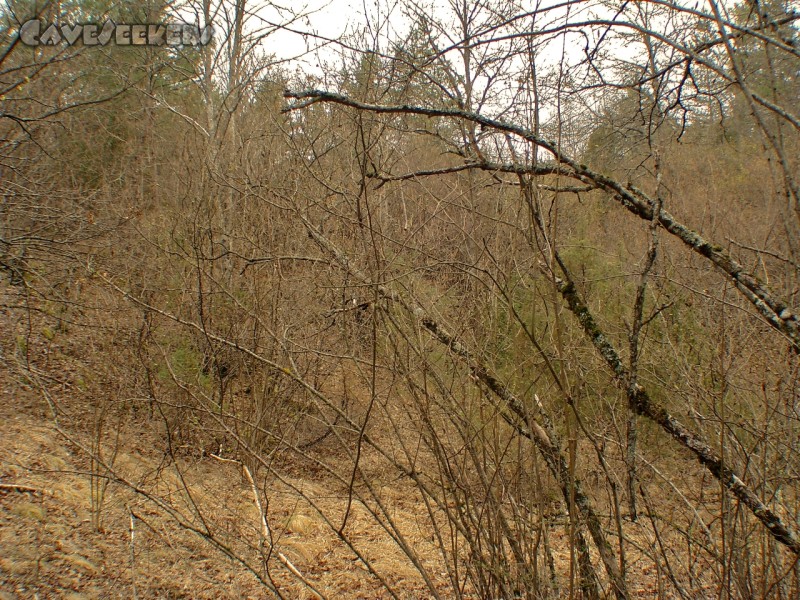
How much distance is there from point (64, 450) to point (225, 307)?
1.88 meters

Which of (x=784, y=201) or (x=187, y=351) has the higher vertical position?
(x=784, y=201)

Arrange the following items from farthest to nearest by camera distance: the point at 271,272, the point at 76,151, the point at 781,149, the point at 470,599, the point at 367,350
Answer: the point at 76,151 → the point at 367,350 → the point at 271,272 → the point at 470,599 → the point at 781,149

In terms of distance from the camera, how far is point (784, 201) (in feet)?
5.83

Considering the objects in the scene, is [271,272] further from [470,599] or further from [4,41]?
[470,599]

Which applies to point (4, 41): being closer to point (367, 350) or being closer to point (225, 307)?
point (225, 307)

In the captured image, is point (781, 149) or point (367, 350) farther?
point (367, 350)

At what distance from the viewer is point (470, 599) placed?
3740 millimetres

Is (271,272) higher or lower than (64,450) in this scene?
higher

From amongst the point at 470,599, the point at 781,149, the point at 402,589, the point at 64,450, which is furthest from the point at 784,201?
the point at 64,450

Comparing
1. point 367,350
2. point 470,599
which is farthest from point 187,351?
point 470,599

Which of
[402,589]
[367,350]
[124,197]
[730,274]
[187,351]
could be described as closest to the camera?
[730,274]

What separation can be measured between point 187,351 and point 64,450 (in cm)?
146

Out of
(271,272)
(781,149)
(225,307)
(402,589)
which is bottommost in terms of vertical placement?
(402,589)

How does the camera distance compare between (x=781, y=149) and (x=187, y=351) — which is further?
(x=187, y=351)
